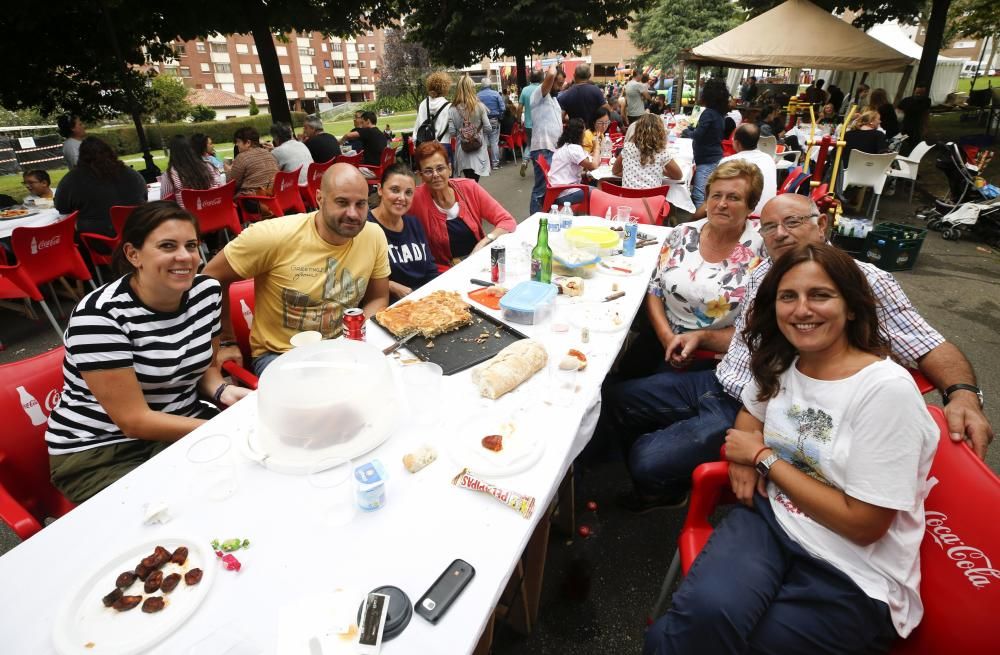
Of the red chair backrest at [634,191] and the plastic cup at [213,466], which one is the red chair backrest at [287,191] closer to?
the red chair backrest at [634,191]

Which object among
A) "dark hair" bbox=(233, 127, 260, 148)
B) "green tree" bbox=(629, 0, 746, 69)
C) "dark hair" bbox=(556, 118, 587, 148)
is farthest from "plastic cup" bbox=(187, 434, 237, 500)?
"green tree" bbox=(629, 0, 746, 69)

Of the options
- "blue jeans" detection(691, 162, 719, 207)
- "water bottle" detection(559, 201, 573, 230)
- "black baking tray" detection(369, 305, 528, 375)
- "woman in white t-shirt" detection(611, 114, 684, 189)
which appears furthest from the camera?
"blue jeans" detection(691, 162, 719, 207)

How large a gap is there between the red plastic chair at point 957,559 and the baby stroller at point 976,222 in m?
7.61

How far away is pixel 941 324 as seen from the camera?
185 inches

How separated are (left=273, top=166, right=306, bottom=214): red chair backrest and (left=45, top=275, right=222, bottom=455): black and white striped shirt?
16.1 feet

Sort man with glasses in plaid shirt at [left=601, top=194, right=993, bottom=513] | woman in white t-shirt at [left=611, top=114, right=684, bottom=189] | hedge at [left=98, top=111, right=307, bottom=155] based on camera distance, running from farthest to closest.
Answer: hedge at [left=98, top=111, right=307, bottom=155]
woman in white t-shirt at [left=611, top=114, right=684, bottom=189]
man with glasses in plaid shirt at [left=601, top=194, right=993, bottom=513]

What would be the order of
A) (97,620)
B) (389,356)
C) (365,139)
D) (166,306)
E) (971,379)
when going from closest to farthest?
(97,620) < (971,379) < (166,306) < (389,356) < (365,139)

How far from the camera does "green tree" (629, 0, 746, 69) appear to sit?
37.9m

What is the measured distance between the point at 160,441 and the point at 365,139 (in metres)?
7.86

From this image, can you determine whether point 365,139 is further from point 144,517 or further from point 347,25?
point 144,517

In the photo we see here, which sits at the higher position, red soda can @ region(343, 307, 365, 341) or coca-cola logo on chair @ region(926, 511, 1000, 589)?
red soda can @ region(343, 307, 365, 341)

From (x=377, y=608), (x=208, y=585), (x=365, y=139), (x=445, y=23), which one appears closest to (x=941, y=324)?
(x=377, y=608)

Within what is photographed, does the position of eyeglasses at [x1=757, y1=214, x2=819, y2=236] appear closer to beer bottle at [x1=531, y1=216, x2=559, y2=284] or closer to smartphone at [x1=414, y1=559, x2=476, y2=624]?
beer bottle at [x1=531, y1=216, x2=559, y2=284]

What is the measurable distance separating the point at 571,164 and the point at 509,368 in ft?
15.2
